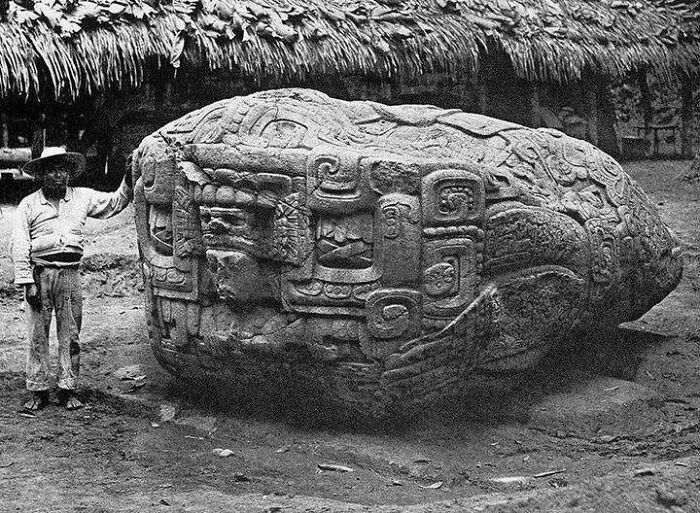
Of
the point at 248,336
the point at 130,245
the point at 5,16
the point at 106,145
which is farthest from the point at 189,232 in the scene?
the point at 106,145

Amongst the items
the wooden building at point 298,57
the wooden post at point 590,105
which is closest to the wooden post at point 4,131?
the wooden building at point 298,57

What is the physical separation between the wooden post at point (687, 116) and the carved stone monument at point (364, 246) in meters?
7.11

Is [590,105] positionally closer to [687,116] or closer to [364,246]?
[687,116]

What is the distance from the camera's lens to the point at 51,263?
18.6 feet

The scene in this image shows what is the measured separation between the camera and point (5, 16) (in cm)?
857

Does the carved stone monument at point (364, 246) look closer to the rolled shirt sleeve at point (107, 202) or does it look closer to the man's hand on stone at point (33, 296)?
the rolled shirt sleeve at point (107, 202)

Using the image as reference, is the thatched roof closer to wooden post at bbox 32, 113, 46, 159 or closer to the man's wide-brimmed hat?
wooden post at bbox 32, 113, 46, 159

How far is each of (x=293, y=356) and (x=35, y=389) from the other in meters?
1.54

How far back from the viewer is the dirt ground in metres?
4.45

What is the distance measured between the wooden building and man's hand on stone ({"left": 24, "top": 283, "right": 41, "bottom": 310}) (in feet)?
11.5

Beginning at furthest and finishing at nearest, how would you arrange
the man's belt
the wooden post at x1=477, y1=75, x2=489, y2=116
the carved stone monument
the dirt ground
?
the wooden post at x1=477, y1=75, x2=489, y2=116, the man's belt, the carved stone monument, the dirt ground

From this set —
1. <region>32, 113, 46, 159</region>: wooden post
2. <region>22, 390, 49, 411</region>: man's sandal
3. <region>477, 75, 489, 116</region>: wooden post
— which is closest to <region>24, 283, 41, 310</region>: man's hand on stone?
<region>22, 390, 49, 411</region>: man's sandal

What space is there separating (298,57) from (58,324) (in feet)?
14.9

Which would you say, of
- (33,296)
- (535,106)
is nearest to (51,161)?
(33,296)
